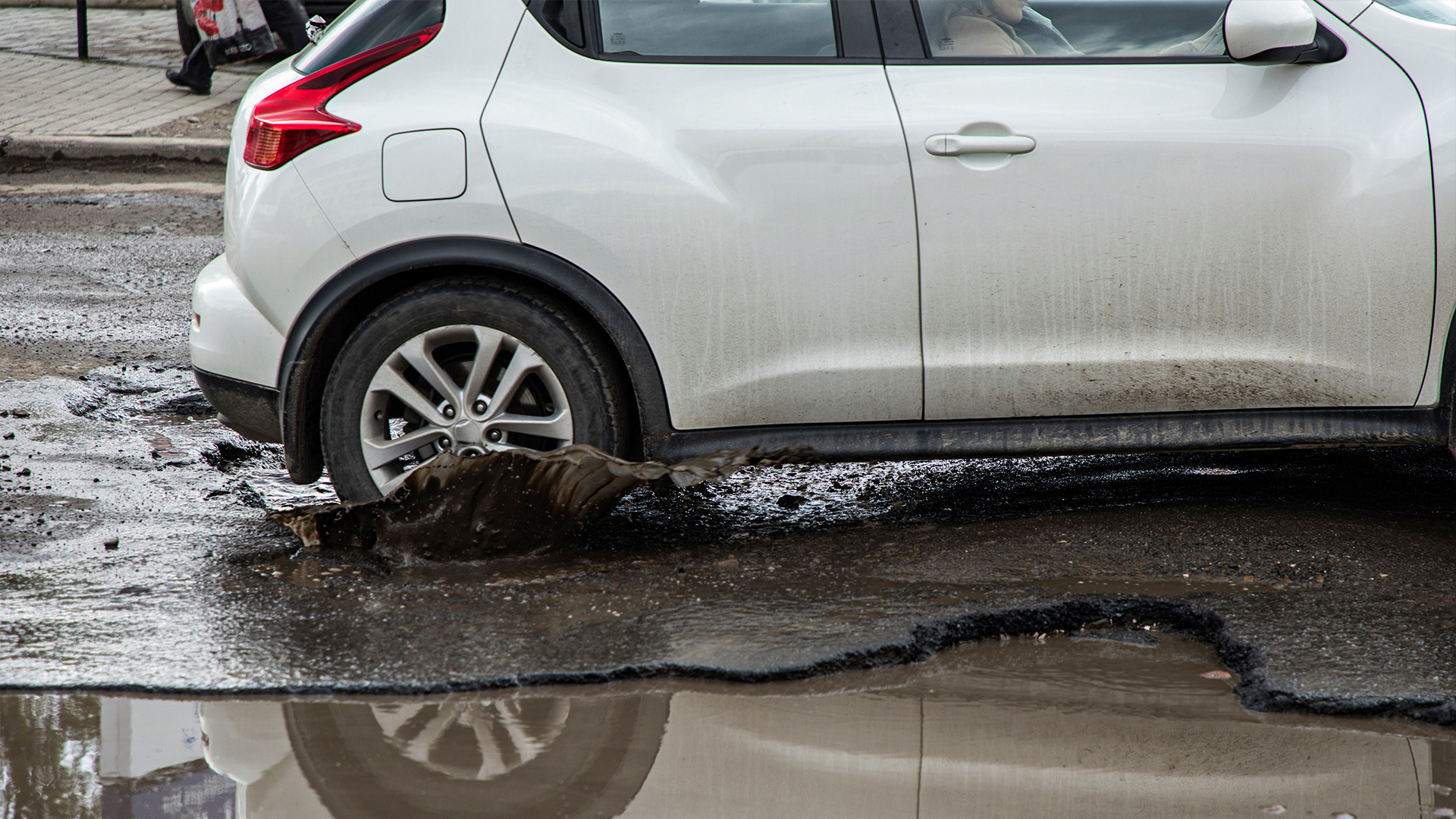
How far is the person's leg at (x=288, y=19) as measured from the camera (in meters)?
11.4

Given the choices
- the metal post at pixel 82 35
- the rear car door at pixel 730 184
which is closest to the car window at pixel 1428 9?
the rear car door at pixel 730 184

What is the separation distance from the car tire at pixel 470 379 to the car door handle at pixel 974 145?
96 centimetres

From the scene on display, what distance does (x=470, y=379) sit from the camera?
3.30 meters

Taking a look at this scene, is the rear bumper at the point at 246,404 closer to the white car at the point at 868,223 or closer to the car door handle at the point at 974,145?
the white car at the point at 868,223

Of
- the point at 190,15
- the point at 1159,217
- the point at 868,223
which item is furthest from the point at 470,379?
the point at 190,15

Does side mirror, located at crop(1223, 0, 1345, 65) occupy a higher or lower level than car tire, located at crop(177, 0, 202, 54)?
higher

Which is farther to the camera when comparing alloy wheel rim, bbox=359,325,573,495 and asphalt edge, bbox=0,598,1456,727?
alloy wheel rim, bbox=359,325,573,495

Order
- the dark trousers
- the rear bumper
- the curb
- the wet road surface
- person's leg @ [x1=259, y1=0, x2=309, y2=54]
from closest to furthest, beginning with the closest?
the wet road surface → the rear bumper → the curb → the dark trousers → person's leg @ [x1=259, y1=0, x2=309, y2=54]

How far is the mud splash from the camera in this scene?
10.9ft

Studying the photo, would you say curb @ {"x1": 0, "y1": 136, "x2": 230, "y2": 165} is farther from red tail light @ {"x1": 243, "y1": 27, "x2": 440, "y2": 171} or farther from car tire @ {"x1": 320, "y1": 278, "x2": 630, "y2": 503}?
car tire @ {"x1": 320, "y1": 278, "x2": 630, "y2": 503}

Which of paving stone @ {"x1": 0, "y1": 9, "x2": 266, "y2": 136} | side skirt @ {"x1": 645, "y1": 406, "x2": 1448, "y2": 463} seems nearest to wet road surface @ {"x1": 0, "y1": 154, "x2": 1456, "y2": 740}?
side skirt @ {"x1": 645, "y1": 406, "x2": 1448, "y2": 463}

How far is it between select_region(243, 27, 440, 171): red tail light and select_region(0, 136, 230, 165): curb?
7.13 meters

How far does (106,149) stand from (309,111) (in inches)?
302

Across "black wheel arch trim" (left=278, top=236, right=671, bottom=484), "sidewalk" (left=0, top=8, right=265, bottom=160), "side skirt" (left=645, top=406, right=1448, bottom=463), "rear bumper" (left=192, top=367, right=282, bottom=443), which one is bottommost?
"sidewalk" (left=0, top=8, right=265, bottom=160)
